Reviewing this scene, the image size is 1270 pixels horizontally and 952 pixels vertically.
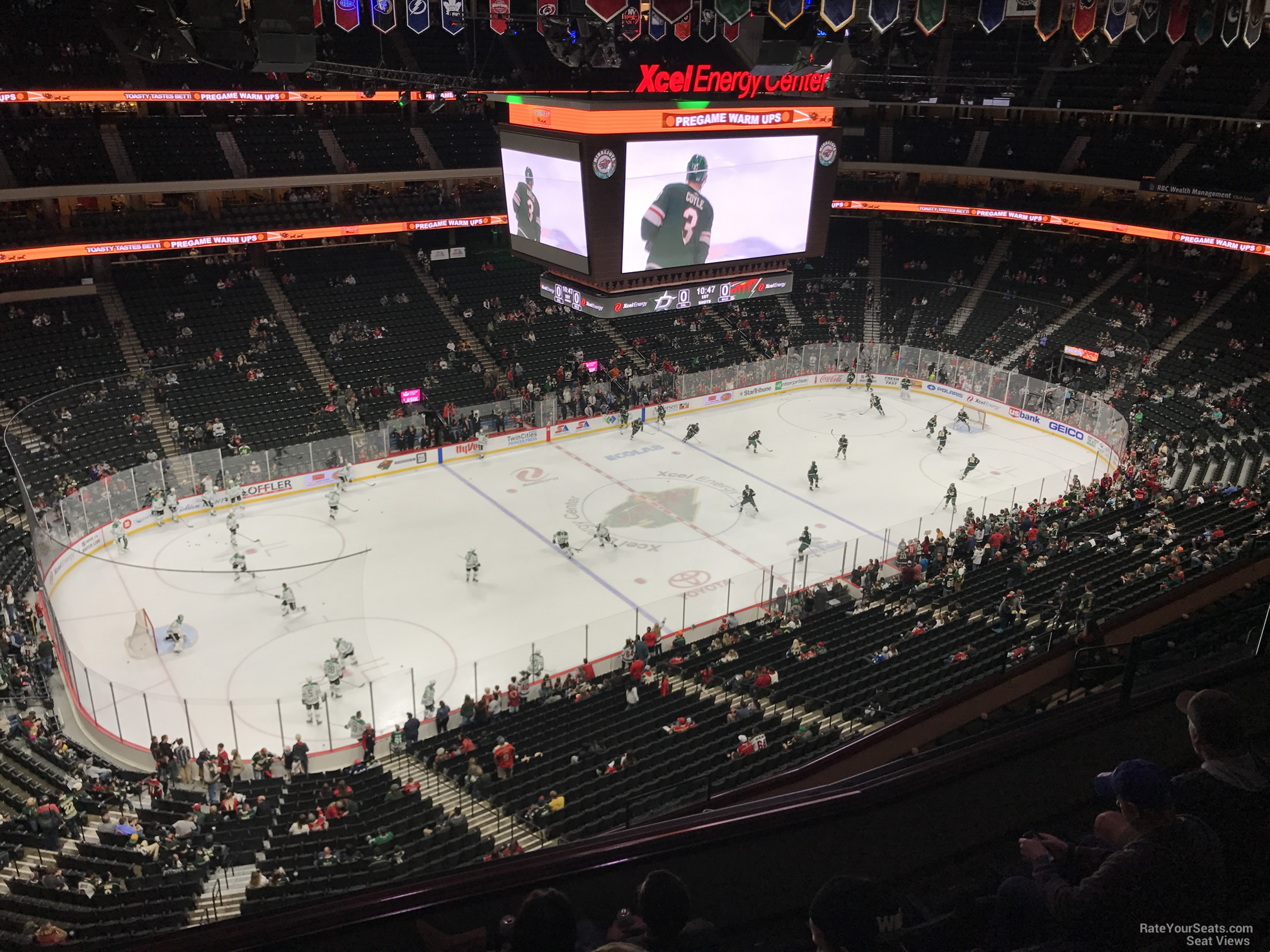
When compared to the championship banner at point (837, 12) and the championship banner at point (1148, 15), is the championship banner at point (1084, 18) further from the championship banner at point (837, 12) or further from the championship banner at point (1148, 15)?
the championship banner at point (837, 12)

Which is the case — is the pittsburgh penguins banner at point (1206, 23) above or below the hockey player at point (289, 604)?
above

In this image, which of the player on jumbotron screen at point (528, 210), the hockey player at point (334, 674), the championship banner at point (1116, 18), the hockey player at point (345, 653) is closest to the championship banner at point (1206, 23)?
the championship banner at point (1116, 18)

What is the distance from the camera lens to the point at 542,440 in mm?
37062

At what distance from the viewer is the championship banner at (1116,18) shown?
22.4 meters

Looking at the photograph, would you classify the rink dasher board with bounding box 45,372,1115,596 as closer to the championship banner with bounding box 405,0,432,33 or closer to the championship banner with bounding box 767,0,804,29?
the championship banner with bounding box 405,0,432,33

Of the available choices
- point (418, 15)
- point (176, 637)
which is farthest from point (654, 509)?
point (418, 15)

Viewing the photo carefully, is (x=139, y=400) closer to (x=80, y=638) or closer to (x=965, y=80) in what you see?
(x=80, y=638)

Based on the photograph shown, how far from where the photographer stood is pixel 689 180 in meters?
22.8

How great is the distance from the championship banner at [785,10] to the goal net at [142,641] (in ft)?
60.7

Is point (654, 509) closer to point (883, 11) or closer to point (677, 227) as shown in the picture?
point (677, 227)

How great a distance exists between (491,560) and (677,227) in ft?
33.6

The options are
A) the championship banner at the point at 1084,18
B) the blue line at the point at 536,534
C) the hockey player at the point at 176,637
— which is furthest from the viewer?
the blue line at the point at 536,534

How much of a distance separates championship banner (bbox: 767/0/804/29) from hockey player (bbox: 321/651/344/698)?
15.7 metres

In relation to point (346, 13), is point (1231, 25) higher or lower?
higher
